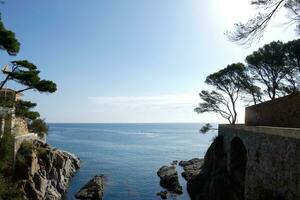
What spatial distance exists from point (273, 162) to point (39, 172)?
24645 mm

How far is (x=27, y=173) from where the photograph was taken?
30797 millimetres

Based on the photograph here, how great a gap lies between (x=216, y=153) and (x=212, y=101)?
16219 mm

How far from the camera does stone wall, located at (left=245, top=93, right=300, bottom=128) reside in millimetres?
19969

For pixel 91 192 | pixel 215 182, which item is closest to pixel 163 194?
pixel 91 192

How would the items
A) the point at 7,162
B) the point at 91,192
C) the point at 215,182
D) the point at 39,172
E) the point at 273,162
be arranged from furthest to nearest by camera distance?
the point at 91,192, the point at 39,172, the point at 215,182, the point at 7,162, the point at 273,162

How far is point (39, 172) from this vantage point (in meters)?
33.9

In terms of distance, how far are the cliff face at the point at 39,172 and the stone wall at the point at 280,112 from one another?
2077 centimetres

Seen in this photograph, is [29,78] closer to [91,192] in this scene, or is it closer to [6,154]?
[6,154]

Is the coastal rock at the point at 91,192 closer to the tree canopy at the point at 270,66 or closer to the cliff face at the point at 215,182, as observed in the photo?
the cliff face at the point at 215,182

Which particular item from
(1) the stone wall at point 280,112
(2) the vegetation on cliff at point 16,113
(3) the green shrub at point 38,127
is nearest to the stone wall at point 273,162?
(1) the stone wall at point 280,112

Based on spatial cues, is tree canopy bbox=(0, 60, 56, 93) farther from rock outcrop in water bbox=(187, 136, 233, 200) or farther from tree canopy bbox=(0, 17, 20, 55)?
rock outcrop in water bbox=(187, 136, 233, 200)

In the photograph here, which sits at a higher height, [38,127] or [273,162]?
[38,127]

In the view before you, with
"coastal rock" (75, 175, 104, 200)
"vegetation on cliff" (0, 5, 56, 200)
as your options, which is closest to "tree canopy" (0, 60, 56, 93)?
"vegetation on cliff" (0, 5, 56, 200)

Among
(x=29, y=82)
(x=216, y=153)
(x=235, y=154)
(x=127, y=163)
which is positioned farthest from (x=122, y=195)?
(x=127, y=163)
